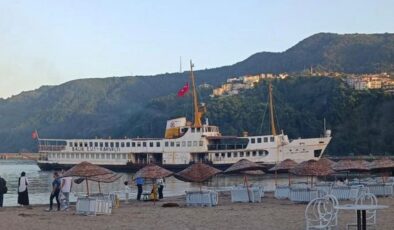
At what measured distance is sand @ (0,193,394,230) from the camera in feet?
45.2

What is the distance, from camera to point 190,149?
6106cm

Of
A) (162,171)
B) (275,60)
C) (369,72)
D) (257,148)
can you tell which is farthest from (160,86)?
(162,171)

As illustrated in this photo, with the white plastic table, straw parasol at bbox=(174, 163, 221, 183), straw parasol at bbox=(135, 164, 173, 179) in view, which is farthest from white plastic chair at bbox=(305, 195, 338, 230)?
straw parasol at bbox=(135, 164, 173, 179)

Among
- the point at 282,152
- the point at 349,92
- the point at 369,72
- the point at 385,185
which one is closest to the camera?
the point at 385,185

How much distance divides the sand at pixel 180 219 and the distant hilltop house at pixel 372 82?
95.1 metres

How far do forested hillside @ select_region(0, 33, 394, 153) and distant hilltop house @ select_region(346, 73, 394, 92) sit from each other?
7595 mm

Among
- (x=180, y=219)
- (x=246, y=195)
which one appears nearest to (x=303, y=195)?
(x=246, y=195)

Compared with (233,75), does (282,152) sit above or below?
below

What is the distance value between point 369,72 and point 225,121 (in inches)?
2351

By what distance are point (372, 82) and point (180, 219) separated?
4470 inches

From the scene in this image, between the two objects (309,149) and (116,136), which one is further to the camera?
(116,136)

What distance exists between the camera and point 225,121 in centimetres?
10638

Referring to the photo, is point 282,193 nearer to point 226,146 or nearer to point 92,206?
point 92,206

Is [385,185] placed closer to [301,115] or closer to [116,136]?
[301,115]
